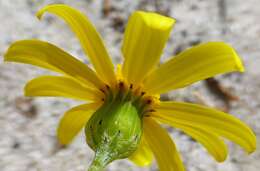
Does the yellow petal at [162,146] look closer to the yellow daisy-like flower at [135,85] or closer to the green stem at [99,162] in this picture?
the yellow daisy-like flower at [135,85]

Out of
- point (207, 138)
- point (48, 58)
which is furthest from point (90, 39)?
point (207, 138)

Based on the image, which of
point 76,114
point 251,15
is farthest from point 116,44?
point 76,114

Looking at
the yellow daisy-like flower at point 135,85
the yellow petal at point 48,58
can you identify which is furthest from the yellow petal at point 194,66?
the yellow petal at point 48,58

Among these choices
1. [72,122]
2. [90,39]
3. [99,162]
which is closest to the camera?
[99,162]

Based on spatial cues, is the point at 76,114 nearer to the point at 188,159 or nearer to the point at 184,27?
the point at 188,159

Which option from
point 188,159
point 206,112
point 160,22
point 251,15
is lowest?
point 188,159

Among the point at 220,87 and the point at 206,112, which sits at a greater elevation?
the point at 206,112

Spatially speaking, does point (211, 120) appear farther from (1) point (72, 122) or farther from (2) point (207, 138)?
(1) point (72, 122)
